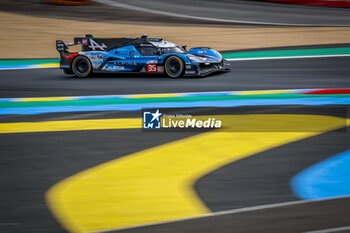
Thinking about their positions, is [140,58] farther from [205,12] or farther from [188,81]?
[205,12]

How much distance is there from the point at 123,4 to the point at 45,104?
58.3 feet

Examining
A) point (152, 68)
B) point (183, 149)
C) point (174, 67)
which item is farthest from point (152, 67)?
point (183, 149)

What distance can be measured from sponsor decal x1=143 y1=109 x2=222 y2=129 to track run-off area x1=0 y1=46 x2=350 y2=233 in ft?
0.68

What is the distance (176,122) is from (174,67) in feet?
13.9

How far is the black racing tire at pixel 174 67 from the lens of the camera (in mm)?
12422

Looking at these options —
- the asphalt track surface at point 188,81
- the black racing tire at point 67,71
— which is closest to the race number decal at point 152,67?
the asphalt track surface at point 188,81

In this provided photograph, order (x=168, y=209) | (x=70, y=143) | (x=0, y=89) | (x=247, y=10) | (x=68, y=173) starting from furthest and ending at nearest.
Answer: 1. (x=247, y=10)
2. (x=0, y=89)
3. (x=70, y=143)
4. (x=68, y=173)
5. (x=168, y=209)

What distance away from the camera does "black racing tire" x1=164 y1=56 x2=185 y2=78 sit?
12.4m

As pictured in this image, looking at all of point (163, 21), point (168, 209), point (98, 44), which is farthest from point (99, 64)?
point (163, 21)

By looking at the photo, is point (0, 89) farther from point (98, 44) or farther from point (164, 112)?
point (164, 112)

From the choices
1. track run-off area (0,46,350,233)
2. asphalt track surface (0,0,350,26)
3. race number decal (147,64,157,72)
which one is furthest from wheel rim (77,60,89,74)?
asphalt track surface (0,0,350,26)

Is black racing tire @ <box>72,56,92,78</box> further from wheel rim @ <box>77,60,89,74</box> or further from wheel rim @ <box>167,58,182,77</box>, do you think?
wheel rim @ <box>167,58,182,77</box>

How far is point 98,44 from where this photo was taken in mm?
13453

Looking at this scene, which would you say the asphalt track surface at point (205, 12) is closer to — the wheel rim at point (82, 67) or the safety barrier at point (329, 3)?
the safety barrier at point (329, 3)
